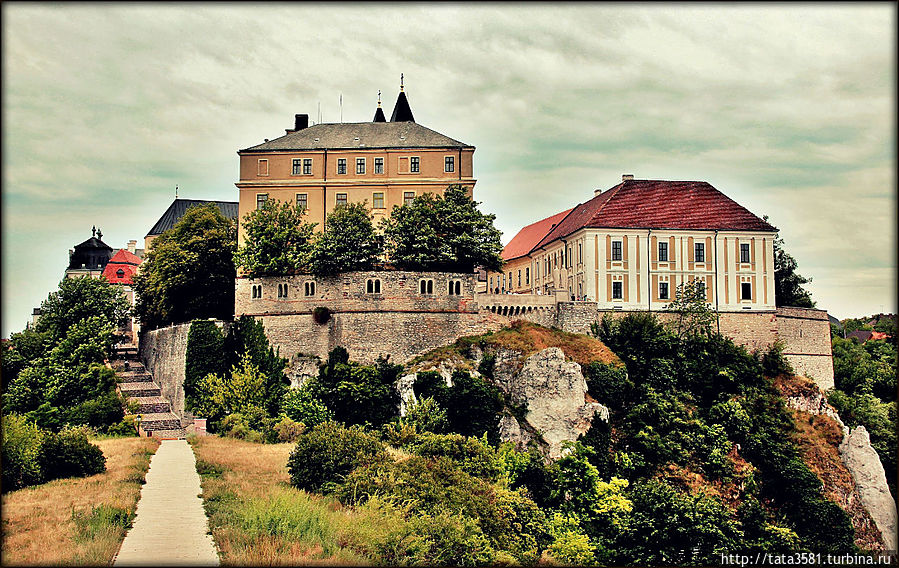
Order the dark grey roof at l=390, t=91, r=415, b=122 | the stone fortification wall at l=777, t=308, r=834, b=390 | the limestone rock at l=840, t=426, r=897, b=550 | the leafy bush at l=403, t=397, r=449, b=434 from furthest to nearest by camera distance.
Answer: the dark grey roof at l=390, t=91, r=415, b=122, the stone fortification wall at l=777, t=308, r=834, b=390, the limestone rock at l=840, t=426, r=897, b=550, the leafy bush at l=403, t=397, r=449, b=434

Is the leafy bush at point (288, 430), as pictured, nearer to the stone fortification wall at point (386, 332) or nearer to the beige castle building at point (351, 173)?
the stone fortification wall at point (386, 332)

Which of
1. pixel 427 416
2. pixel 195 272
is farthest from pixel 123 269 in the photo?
pixel 427 416

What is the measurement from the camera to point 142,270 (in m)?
61.4

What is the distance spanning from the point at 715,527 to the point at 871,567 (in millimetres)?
8599

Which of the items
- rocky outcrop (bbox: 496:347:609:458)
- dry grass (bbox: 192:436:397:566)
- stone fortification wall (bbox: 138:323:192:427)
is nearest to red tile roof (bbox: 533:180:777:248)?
rocky outcrop (bbox: 496:347:609:458)

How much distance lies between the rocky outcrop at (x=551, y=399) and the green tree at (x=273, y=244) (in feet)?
45.9

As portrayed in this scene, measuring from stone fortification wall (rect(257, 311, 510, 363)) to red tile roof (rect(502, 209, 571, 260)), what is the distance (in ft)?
65.8

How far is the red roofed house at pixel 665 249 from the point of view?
53219 mm

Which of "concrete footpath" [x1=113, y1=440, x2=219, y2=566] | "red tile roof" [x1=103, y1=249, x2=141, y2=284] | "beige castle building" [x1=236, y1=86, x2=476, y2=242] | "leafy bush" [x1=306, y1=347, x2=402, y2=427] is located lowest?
"concrete footpath" [x1=113, y1=440, x2=219, y2=566]

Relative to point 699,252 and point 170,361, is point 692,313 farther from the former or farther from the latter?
point 170,361

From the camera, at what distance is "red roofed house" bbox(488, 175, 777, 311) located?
175 ft

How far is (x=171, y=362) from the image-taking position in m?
53.2

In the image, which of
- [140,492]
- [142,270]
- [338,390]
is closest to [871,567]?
[338,390]

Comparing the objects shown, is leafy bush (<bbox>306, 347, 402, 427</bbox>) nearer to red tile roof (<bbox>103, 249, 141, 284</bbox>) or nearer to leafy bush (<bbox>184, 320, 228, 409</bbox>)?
leafy bush (<bbox>184, 320, 228, 409</bbox>)
